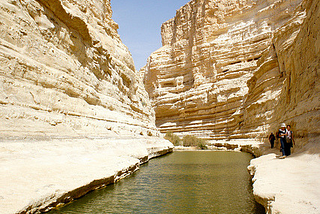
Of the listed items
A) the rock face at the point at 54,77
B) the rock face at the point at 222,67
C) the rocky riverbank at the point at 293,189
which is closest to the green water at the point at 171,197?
the rocky riverbank at the point at 293,189

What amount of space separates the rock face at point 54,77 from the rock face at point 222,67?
51.4 ft

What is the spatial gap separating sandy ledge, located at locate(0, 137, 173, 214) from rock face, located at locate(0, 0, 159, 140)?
2.01 feet

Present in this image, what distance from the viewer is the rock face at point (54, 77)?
689 cm

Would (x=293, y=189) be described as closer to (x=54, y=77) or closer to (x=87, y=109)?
(x=54, y=77)

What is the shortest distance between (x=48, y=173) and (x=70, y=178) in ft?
1.53

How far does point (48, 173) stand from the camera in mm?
4617

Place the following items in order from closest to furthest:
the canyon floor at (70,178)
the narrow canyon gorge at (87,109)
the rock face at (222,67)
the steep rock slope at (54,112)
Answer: the canyon floor at (70,178) < the narrow canyon gorge at (87,109) < the steep rock slope at (54,112) < the rock face at (222,67)

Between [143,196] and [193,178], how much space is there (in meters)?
2.77

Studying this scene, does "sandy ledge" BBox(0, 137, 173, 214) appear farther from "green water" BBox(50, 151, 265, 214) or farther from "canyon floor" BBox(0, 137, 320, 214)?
"green water" BBox(50, 151, 265, 214)

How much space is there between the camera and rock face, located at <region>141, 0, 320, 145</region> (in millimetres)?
22984

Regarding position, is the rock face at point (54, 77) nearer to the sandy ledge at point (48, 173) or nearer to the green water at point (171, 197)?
the sandy ledge at point (48, 173)

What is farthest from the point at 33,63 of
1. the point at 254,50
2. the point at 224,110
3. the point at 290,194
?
the point at 254,50

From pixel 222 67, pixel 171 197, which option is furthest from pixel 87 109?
pixel 222 67

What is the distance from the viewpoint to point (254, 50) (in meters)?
34.0
